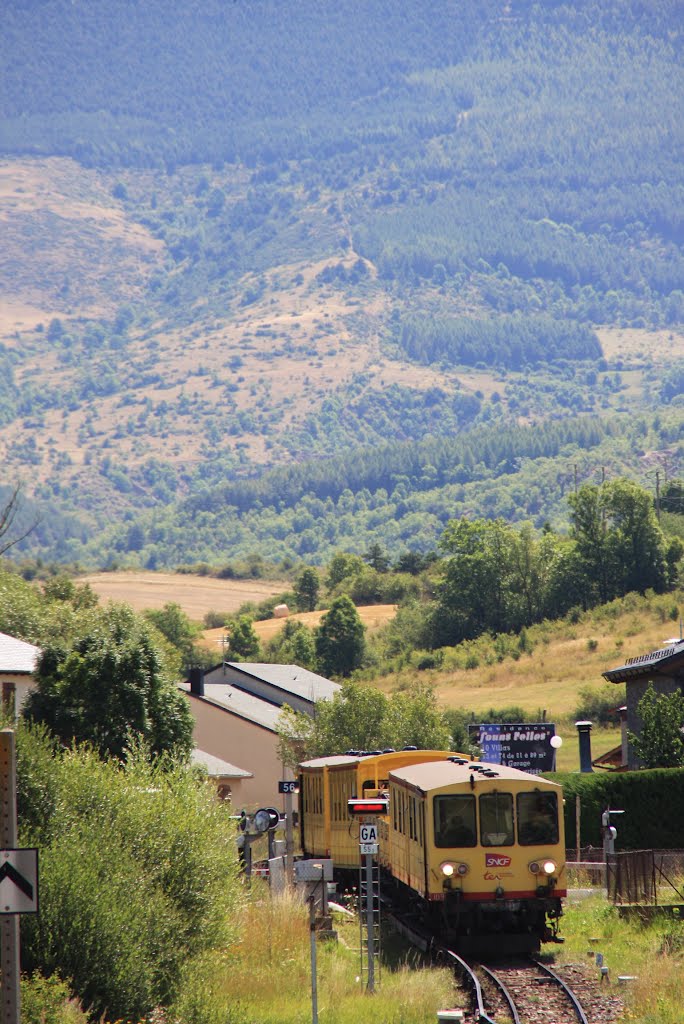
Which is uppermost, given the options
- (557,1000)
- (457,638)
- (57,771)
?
(457,638)

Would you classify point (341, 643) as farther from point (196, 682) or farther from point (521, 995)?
point (521, 995)

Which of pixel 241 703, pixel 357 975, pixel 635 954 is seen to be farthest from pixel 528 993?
pixel 241 703

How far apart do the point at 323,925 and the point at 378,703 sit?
36076mm

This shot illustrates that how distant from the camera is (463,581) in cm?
14575

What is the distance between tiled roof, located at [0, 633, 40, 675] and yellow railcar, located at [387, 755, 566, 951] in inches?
927

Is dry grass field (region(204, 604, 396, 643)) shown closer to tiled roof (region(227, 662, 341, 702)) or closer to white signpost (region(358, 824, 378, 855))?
tiled roof (region(227, 662, 341, 702))

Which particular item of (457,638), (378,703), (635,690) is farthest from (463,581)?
(635,690)

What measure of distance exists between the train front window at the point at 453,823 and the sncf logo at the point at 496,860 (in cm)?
33

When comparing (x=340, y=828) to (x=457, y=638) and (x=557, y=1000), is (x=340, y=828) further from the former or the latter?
(x=457, y=638)

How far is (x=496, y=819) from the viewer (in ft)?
96.1

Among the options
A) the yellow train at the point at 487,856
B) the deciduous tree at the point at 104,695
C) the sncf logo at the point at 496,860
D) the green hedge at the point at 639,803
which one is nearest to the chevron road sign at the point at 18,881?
the yellow train at the point at 487,856

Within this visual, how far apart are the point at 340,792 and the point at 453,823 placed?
401 inches

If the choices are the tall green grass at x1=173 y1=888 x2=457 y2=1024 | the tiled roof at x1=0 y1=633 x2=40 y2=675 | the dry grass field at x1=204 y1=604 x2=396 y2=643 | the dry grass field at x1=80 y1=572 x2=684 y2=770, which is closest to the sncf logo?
the tall green grass at x1=173 y1=888 x2=457 y2=1024

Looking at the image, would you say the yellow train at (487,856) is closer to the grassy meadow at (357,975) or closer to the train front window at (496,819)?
the train front window at (496,819)
